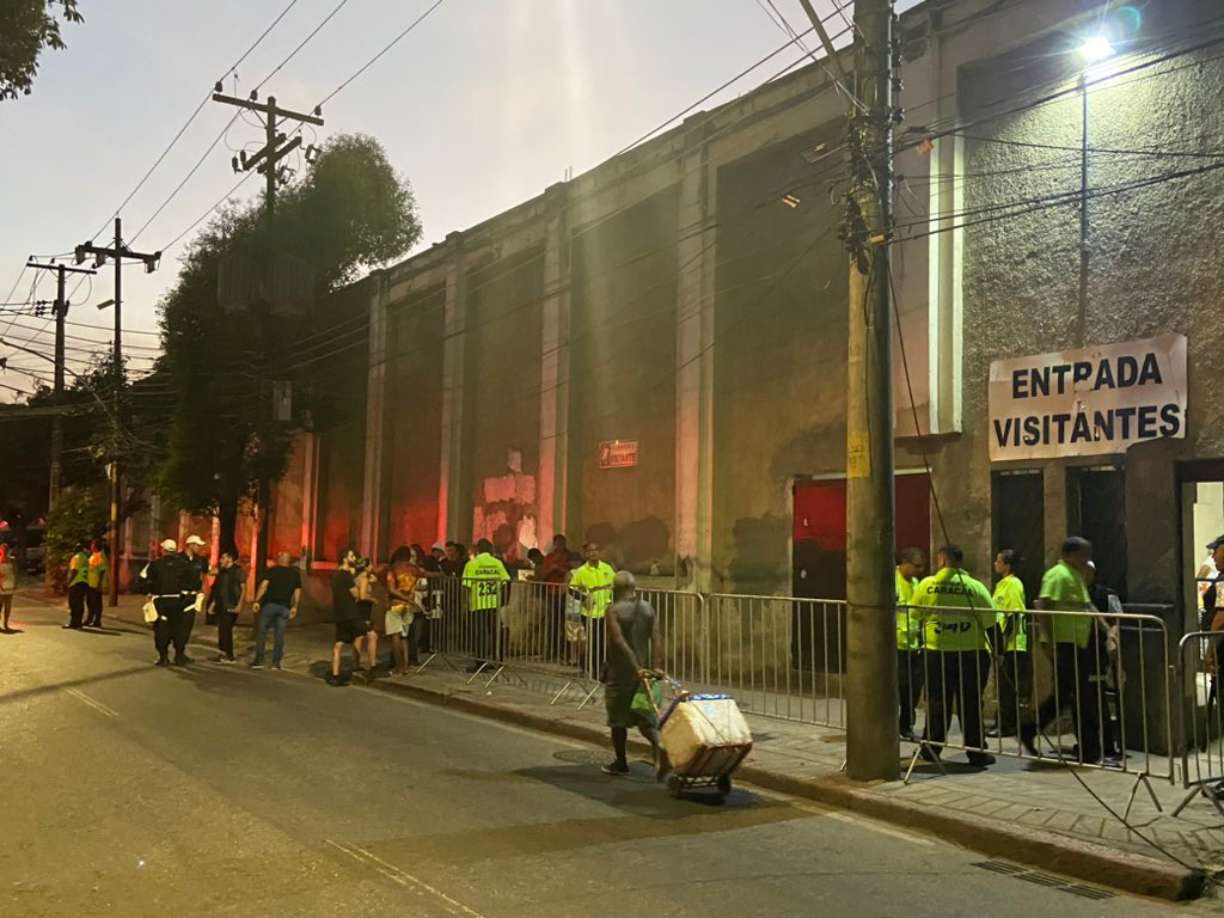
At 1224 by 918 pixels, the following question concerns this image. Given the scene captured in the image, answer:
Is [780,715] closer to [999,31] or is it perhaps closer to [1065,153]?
[1065,153]

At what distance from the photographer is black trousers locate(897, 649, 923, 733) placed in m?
9.08

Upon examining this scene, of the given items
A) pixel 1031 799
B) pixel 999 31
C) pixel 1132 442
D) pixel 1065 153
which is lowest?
pixel 1031 799

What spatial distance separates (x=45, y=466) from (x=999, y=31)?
175 ft

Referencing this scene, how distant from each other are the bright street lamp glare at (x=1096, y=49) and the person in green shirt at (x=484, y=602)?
867 centimetres

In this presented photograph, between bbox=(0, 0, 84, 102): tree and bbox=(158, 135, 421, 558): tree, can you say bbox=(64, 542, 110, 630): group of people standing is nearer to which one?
bbox=(158, 135, 421, 558): tree

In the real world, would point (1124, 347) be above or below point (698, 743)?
above

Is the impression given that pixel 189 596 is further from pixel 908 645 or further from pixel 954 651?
pixel 954 651

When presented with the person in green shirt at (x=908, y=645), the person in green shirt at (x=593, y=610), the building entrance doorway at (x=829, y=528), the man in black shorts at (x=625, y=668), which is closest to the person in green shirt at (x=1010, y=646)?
the person in green shirt at (x=908, y=645)

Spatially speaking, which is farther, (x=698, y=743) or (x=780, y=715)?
(x=780, y=715)

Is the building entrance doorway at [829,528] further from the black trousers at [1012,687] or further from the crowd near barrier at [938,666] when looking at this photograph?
the black trousers at [1012,687]

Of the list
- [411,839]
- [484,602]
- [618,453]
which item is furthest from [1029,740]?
[618,453]

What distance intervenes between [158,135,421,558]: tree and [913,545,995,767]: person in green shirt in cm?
1709

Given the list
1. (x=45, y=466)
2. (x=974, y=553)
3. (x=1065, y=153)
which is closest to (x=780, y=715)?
(x=974, y=553)

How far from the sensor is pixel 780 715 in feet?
34.7
